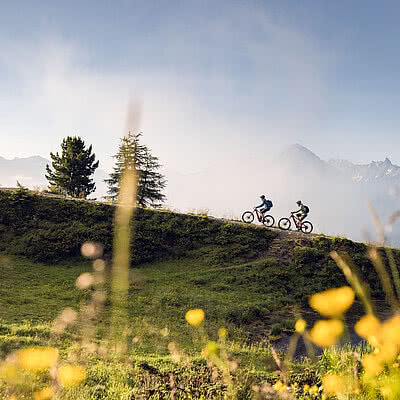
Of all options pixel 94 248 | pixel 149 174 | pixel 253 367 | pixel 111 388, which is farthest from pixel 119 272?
pixel 149 174

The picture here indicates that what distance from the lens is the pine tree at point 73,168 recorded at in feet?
143

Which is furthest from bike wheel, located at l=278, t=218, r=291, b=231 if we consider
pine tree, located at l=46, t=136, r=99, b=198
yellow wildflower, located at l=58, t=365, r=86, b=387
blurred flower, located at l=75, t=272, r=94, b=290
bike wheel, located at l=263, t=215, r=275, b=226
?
pine tree, located at l=46, t=136, r=99, b=198

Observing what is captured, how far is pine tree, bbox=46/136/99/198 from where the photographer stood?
143 feet

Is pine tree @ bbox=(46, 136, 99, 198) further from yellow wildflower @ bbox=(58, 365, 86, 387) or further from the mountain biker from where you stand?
yellow wildflower @ bbox=(58, 365, 86, 387)

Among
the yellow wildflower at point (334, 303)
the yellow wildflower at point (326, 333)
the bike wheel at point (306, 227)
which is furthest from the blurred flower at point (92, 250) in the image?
the yellow wildflower at point (334, 303)

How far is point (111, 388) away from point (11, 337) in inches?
147

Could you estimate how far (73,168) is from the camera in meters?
43.9

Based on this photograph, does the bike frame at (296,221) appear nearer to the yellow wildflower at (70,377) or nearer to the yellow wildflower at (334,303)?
the yellow wildflower at (70,377)

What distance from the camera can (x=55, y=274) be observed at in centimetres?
1594

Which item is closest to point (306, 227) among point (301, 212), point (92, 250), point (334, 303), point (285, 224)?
point (301, 212)

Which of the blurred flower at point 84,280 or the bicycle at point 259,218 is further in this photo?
the bicycle at point 259,218

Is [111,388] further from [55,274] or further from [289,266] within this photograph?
[289,266]

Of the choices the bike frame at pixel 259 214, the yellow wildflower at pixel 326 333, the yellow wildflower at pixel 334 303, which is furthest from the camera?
the bike frame at pixel 259 214

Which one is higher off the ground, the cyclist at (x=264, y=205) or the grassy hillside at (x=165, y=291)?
the cyclist at (x=264, y=205)
